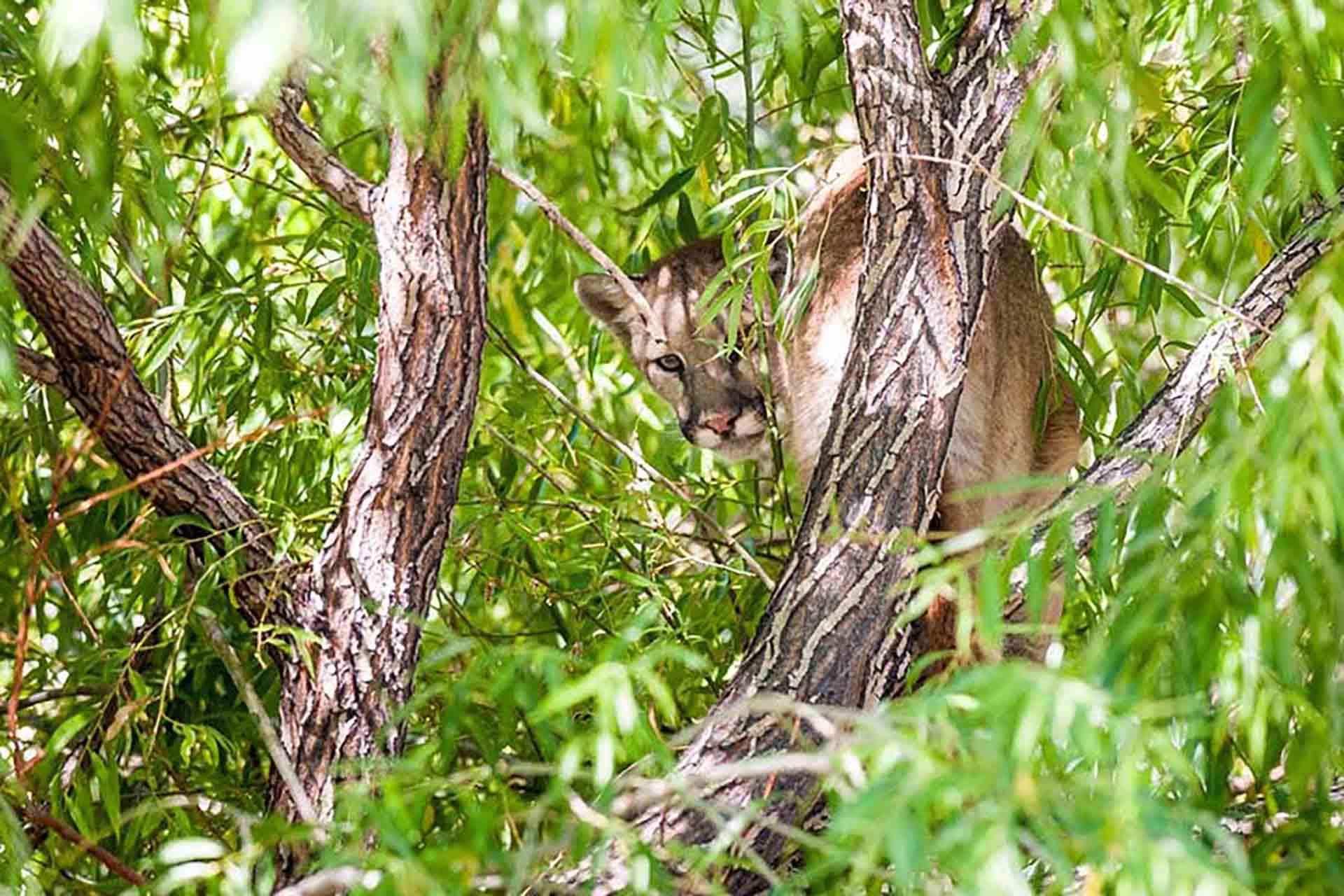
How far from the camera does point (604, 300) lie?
Result: 329 cm

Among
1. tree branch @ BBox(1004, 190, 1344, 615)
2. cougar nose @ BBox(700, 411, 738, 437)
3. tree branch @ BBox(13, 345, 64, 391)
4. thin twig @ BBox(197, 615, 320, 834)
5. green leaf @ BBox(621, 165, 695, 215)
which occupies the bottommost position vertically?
thin twig @ BBox(197, 615, 320, 834)

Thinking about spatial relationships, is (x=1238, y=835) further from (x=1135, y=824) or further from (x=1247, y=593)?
(x=1135, y=824)

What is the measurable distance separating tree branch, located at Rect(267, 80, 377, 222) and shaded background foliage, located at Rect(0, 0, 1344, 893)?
8cm

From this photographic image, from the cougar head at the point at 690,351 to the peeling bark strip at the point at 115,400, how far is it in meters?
1.11

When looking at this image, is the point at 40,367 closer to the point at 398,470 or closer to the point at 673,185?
the point at 398,470

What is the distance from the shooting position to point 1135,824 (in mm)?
1107

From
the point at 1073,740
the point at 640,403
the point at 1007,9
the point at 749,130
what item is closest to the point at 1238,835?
the point at 1073,740

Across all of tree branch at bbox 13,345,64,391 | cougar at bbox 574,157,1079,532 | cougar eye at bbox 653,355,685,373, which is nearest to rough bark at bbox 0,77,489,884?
tree branch at bbox 13,345,64,391

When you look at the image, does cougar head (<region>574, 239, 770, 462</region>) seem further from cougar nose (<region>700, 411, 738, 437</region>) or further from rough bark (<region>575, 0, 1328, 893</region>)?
rough bark (<region>575, 0, 1328, 893</region>)

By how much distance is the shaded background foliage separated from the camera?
123 cm

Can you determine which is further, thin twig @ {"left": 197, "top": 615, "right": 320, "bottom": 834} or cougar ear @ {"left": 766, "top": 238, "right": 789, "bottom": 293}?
cougar ear @ {"left": 766, "top": 238, "right": 789, "bottom": 293}

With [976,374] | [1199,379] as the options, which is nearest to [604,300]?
[976,374]

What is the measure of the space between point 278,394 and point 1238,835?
1541mm

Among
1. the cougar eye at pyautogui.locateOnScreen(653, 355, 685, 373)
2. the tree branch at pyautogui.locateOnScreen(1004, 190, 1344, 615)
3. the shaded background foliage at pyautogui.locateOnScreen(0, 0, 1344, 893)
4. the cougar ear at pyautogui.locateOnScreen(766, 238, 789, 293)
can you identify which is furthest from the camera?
the cougar eye at pyautogui.locateOnScreen(653, 355, 685, 373)
